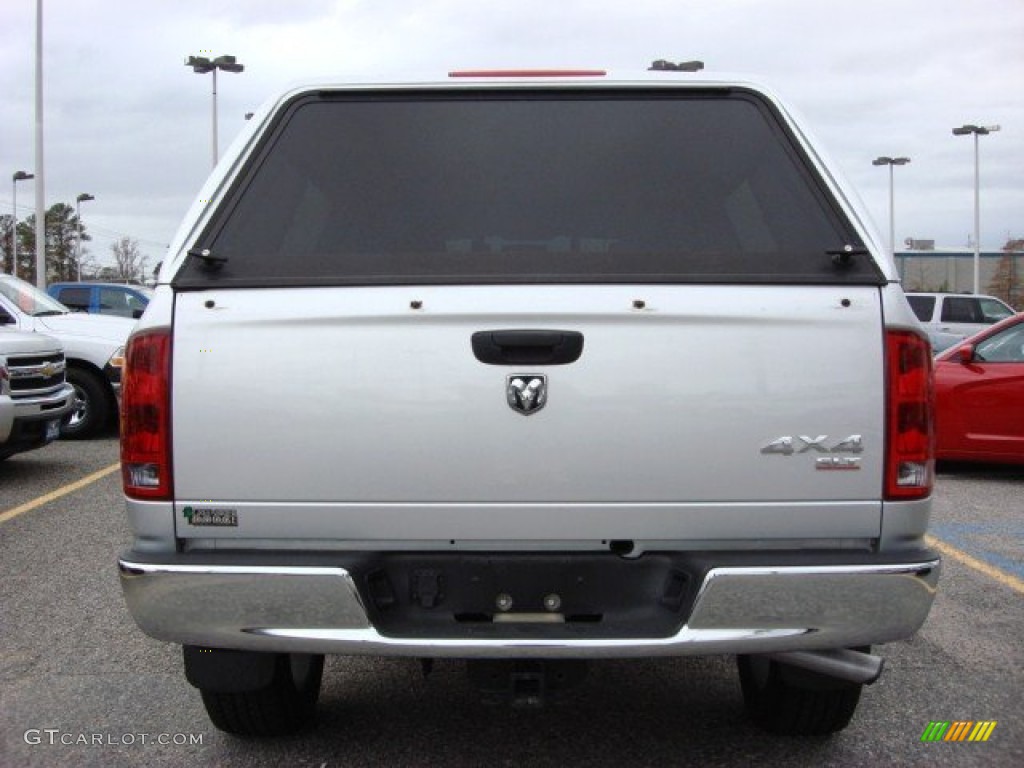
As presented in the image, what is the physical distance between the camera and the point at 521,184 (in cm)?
307

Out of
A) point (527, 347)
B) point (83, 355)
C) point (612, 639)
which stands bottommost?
point (612, 639)

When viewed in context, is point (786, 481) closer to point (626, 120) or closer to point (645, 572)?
point (645, 572)

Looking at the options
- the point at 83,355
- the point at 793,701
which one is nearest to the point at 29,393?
the point at 83,355

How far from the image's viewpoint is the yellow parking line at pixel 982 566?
548 cm

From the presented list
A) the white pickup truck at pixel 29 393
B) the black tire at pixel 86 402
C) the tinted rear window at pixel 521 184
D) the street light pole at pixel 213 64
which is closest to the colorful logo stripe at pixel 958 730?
the tinted rear window at pixel 521 184

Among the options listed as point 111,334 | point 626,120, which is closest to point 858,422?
point 626,120

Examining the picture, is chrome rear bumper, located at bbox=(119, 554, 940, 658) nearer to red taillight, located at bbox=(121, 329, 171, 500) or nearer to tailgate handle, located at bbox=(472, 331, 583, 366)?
red taillight, located at bbox=(121, 329, 171, 500)

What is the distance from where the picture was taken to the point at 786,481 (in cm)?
266

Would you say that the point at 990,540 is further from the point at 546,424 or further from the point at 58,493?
the point at 58,493

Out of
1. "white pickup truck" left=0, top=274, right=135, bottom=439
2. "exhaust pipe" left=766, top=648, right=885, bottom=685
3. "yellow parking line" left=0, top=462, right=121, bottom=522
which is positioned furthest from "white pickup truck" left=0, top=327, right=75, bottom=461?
"exhaust pipe" left=766, top=648, right=885, bottom=685

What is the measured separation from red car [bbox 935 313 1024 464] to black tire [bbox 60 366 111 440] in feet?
27.3

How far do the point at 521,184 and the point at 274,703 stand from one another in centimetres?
175

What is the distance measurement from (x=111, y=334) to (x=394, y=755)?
9.12 metres

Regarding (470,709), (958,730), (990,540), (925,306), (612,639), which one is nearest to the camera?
(612,639)
